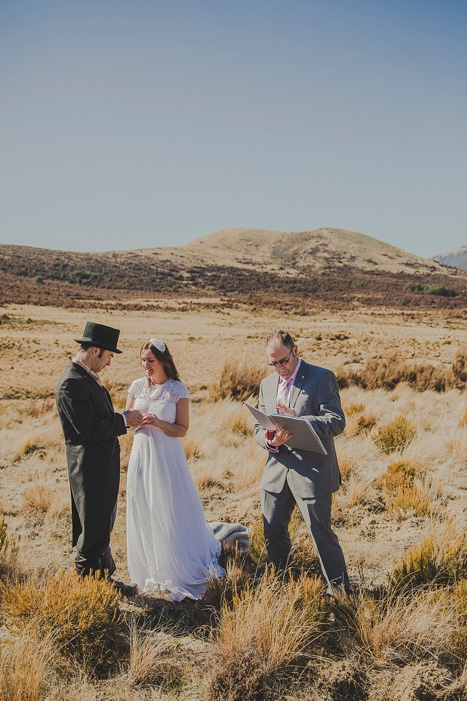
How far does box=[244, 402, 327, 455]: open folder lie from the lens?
3.03 m

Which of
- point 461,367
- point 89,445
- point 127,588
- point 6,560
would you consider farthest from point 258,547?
point 461,367

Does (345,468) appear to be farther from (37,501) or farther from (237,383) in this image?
(237,383)

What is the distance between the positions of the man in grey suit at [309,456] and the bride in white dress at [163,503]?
27.7 inches

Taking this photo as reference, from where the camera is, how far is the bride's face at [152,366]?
378cm

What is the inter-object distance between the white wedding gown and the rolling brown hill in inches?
1615

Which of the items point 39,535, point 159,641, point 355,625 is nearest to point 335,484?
point 355,625

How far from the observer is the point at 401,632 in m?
2.84

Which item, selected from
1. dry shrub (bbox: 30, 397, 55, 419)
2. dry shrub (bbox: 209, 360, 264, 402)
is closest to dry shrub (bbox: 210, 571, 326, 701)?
dry shrub (bbox: 209, 360, 264, 402)

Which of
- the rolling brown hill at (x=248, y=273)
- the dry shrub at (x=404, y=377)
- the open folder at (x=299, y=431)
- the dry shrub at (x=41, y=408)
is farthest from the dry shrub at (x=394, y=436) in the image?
the rolling brown hill at (x=248, y=273)

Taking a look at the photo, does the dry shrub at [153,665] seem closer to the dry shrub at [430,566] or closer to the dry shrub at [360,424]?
the dry shrub at [430,566]

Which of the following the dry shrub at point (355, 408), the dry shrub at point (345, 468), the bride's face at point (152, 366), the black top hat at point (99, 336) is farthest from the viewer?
the dry shrub at point (355, 408)

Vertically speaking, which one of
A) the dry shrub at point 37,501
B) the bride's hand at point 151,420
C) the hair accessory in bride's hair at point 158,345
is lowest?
the dry shrub at point 37,501

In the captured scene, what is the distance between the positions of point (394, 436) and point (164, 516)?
4.61m

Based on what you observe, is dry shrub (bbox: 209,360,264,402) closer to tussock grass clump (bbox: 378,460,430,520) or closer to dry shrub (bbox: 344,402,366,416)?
dry shrub (bbox: 344,402,366,416)
